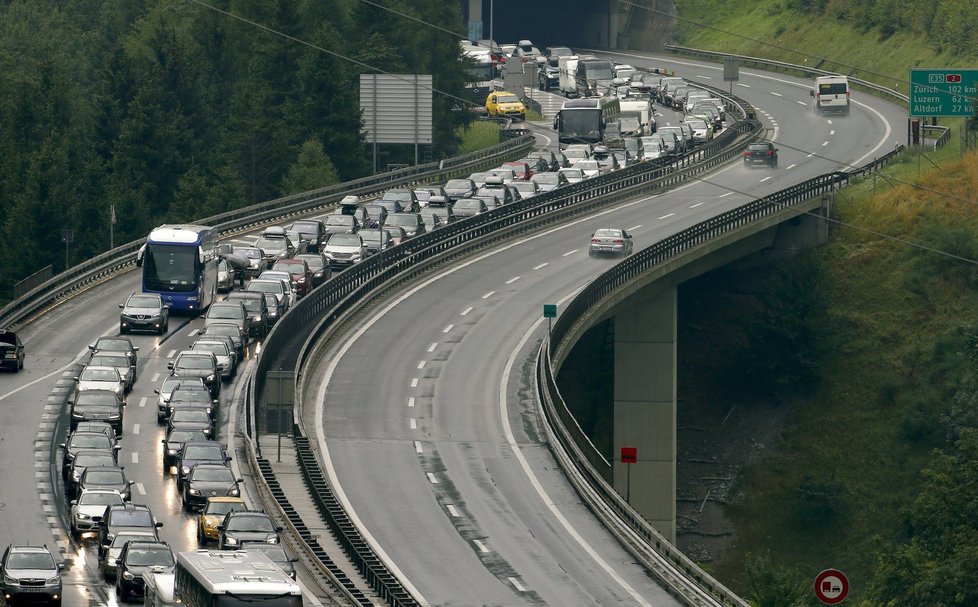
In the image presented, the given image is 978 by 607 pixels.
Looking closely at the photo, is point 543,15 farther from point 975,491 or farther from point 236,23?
point 975,491

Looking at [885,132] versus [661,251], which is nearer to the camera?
[661,251]

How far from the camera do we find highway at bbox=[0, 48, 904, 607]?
4322 centimetres

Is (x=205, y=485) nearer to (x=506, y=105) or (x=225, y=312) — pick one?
(x=225, y=312)

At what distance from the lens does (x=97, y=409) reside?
176ft

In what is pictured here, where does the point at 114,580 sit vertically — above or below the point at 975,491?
above

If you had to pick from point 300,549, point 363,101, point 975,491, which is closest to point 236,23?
point 363,101

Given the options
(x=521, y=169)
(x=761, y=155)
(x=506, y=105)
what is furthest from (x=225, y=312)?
(x=506, y=105)

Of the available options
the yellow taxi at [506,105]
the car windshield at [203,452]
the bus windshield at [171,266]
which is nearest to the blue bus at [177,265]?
the bus windshield at [171,266]

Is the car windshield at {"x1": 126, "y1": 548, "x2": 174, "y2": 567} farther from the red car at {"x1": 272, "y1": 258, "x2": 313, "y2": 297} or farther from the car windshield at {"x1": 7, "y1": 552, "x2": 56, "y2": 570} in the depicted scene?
the red car at {"x1": 272, "y1": 258, "x2": 313, "y2": 297}

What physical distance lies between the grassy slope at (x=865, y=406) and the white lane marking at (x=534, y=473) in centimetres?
1552

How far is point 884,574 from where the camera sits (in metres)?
58.7

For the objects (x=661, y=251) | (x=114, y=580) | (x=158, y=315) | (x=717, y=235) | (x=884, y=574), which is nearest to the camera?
(x=114, y=580)

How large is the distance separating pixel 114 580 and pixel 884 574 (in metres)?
27.2

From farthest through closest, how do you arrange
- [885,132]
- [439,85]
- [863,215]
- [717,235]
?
[439,85] < [885,132] < [863,215] < [717,235]
